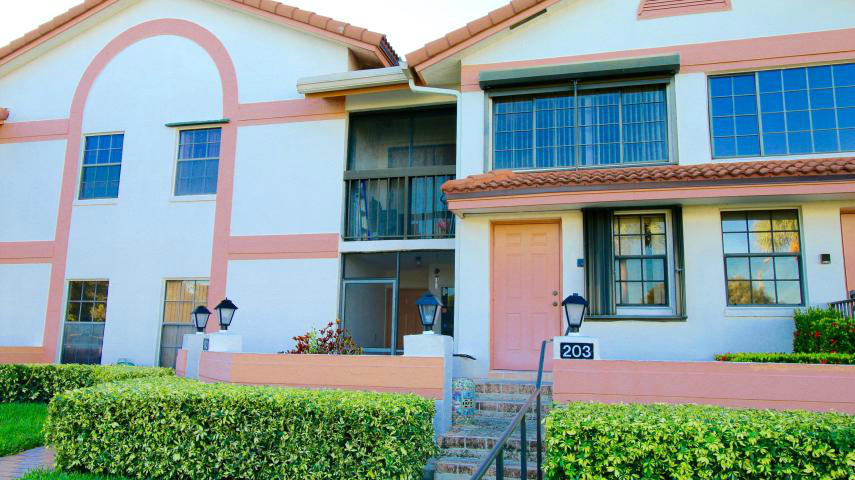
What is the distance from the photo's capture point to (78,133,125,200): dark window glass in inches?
534

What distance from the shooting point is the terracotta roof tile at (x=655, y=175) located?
340 inches

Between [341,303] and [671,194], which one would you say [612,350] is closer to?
[671,194]

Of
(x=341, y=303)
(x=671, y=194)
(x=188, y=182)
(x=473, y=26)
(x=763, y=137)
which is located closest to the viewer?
(x=671, y=194)

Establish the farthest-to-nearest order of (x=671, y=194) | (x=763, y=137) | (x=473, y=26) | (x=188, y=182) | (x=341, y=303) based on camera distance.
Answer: (x=188, y=182)
(x=341, y=303)
(x=473, y=26)
(x=763, y=137)
(x=671, y=194)

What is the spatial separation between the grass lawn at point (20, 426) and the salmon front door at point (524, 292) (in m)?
6.44

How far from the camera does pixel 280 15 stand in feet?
42.2

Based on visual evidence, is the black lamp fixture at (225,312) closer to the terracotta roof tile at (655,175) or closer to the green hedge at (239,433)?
the green hedge at (239,433)

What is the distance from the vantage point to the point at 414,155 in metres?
12.7

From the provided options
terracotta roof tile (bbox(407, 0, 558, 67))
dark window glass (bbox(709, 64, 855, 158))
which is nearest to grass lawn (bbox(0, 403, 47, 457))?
terracotta roof tile (bbox(407, 0, 558, 67))

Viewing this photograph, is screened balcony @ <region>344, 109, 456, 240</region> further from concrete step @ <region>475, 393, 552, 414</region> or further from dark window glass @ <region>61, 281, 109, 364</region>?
dark window glass @ <region>61, 281, 109, 364</region>

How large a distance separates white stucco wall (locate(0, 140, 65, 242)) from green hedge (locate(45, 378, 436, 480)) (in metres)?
7.53

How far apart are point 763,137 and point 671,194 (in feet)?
6.51

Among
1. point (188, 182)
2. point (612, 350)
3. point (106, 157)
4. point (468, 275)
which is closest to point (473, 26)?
point (468, 275)

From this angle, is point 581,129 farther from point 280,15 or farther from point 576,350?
point 280,15
